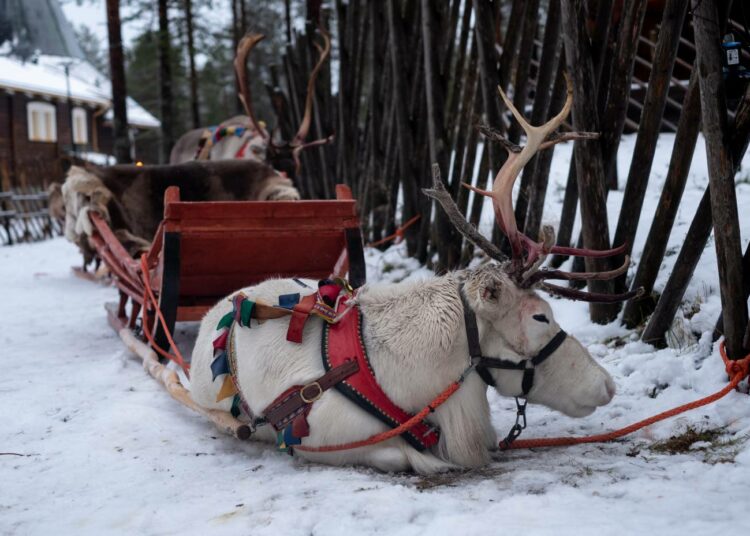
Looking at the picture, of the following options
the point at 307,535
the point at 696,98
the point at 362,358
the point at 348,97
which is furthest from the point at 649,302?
the point at 348,97

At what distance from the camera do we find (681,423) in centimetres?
283

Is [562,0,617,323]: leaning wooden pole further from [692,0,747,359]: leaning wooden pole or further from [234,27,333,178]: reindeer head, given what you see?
[234,27,333,178]: reindeer head

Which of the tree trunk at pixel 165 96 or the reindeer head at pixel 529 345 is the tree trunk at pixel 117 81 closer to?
the tree trunk at pixel 165 96

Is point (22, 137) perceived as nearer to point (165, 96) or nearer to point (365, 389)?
point (165, 96)

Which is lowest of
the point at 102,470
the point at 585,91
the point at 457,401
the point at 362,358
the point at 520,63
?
the point at 102,470

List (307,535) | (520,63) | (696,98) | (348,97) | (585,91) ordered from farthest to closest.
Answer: (348,97) < (520,63) < (585,91) < (696,98) < (307,535)

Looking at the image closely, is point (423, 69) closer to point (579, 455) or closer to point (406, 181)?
point (406, 181)

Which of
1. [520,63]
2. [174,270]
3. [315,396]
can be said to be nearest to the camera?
[315,396]

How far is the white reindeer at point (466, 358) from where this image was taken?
2680 mm

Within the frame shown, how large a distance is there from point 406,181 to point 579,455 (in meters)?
3.92

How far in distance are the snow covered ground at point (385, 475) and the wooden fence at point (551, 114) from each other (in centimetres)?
30

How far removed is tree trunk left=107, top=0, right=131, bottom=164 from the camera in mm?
11875

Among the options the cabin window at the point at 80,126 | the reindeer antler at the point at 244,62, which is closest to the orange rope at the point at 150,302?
the reindeer antler at the point at 244,62

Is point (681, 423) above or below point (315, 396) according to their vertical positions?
below
